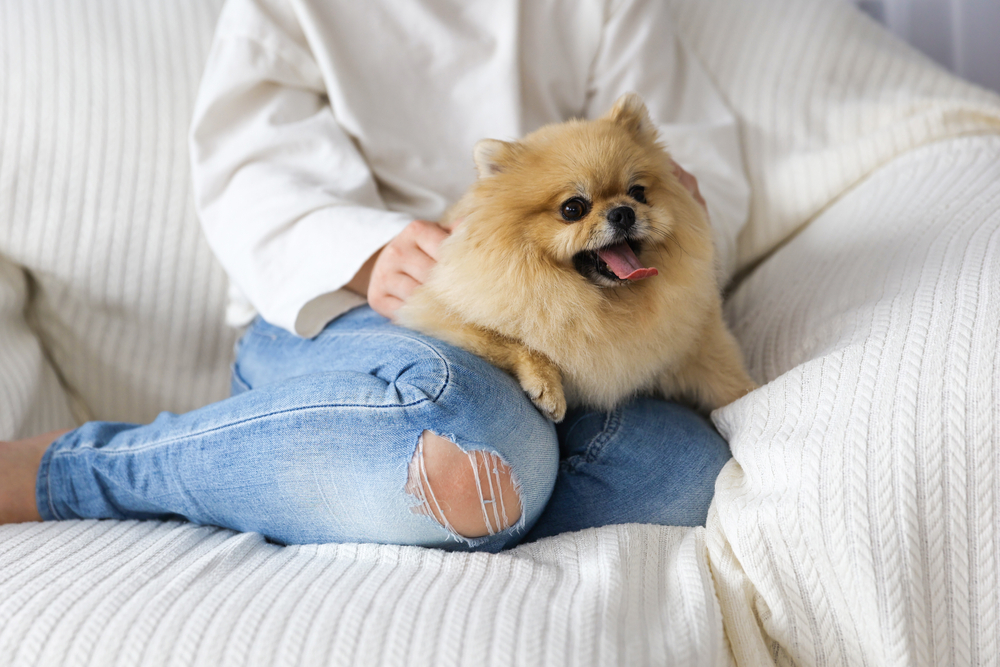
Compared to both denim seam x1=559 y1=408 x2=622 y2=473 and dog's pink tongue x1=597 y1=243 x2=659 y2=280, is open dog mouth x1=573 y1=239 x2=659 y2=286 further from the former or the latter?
denim seam x1=559 y1=408 x2=622 y2=473

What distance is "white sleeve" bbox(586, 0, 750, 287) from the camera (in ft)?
4.97

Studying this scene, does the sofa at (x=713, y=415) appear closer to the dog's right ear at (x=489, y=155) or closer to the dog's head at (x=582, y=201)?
the dog's head at (x=582, y=201)

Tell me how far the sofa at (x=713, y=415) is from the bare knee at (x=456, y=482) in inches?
2.5

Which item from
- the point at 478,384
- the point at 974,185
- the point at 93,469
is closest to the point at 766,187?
the point at 974,185

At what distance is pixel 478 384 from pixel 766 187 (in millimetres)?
970

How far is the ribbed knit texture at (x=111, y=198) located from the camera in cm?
142

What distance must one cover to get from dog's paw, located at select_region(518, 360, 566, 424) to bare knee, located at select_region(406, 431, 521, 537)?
0.13 meters

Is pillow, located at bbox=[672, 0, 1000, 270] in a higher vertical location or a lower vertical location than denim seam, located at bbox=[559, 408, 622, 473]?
higher

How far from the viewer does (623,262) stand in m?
1.01

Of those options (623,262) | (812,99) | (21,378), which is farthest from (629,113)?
(21,378)

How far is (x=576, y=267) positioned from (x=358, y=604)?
1.81ft

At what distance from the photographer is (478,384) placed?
985mm

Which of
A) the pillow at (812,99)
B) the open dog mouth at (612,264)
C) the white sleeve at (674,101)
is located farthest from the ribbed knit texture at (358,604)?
the pillow at (812,99)

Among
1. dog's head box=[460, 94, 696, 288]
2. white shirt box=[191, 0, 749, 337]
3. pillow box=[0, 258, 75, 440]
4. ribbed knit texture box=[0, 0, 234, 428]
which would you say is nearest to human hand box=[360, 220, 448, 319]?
white shirt box=[191, 0, 749, 337]
